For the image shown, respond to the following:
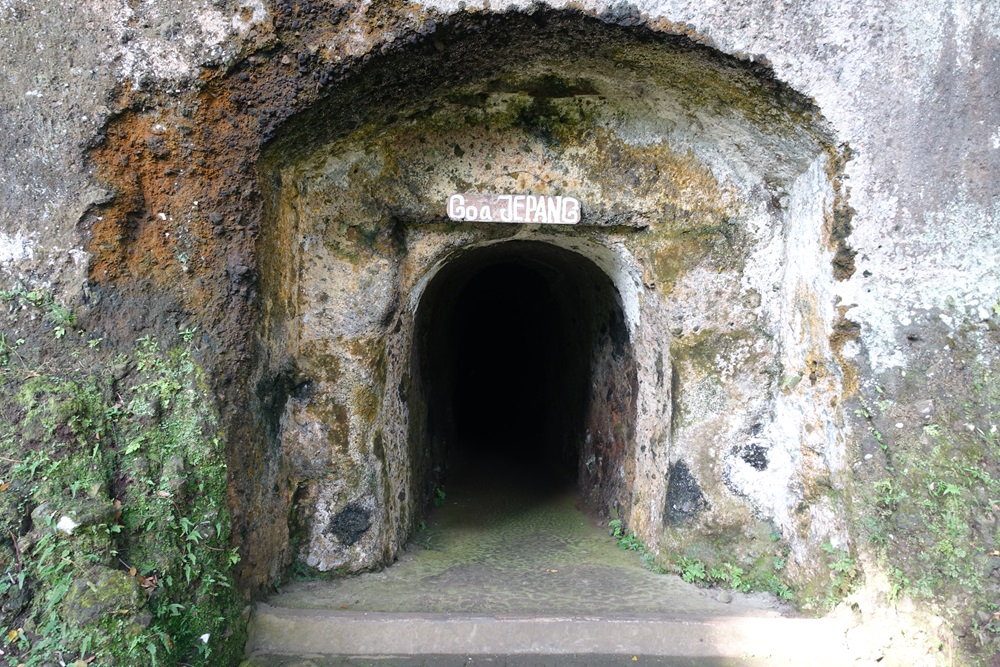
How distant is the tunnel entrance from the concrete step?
4.66ft

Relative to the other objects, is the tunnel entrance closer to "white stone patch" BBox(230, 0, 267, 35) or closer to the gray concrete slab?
the gray concrete slab

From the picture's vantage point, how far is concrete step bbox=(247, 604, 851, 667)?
269cm

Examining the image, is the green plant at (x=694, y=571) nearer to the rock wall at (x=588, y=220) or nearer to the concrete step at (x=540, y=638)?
Result: the rock wall at (x=588, y=220)

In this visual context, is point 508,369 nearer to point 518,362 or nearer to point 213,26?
point 518,362

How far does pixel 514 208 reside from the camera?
3.02m

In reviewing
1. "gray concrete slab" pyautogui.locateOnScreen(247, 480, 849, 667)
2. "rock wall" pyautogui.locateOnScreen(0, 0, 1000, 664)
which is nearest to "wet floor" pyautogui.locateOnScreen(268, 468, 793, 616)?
"gray concrete slab" pyautogui.locateOnScreen(247, 480, 849, 667)

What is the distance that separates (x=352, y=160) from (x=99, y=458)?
1628 mm

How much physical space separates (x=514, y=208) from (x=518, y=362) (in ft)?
16.5

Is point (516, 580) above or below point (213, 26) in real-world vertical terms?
below

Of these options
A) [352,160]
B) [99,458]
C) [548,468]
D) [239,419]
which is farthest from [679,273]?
[548,468]

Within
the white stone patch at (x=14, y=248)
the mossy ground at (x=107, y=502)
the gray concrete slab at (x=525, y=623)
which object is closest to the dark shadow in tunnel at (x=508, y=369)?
the gray concrete slab at (x=525, y=623)

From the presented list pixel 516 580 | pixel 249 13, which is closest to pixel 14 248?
pixel 249 13

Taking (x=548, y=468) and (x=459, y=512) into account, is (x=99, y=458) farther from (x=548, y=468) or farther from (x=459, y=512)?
(x=548, y=468)

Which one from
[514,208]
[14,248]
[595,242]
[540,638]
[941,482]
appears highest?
[514,208]
